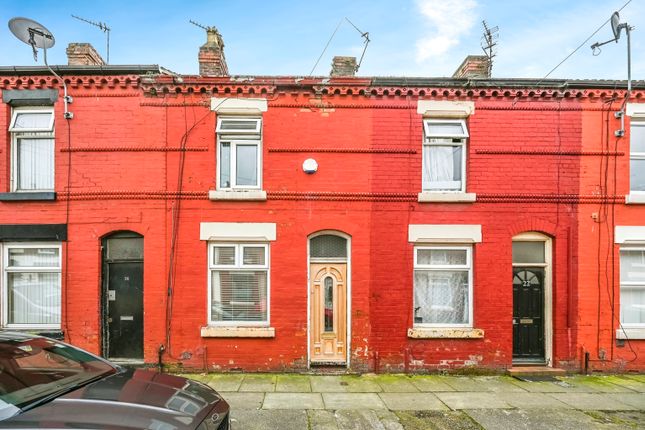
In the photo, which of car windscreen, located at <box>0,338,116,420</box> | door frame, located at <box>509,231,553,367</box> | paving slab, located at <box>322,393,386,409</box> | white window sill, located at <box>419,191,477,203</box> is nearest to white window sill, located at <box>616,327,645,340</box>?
door frame, located at <box>509,231,553,367</box>

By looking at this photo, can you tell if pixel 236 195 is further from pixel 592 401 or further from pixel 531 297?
pixel 592 401

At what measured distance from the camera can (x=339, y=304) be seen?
7754 mm

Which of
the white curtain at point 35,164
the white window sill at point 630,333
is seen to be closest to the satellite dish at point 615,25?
the white window sill at point 630,333

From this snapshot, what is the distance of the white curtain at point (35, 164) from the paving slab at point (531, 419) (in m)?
8.83

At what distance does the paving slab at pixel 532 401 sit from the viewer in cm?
602

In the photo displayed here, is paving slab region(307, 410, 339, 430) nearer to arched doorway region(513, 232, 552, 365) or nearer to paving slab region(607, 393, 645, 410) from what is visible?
arched doorway region(513, 232, 552, 365)

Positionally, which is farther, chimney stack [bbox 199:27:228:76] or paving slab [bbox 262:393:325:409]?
chimney stack [bbox 199:27:228:76]

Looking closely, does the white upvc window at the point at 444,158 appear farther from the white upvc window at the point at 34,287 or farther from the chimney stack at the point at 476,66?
the white upvc window at the point at 34,287

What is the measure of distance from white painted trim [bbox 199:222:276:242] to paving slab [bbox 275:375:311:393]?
2.62 meters

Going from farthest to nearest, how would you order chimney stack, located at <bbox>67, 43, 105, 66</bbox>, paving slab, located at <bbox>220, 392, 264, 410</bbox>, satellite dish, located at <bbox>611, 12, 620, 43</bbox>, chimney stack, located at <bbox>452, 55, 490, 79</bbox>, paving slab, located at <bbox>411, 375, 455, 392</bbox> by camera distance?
chimney stack, located at <bbox>452, 55, 490, 79</bbox>, chimney stack, located at <bbox>67, 43, 105, 66</bbox>, satellite dish, located at <bbox>611, 12, 620, 43</bbox>, paving slab, located at <bbox>411, 375, 455, 392</bbox>, paving slab, located at <bbox>220, 392, 264, 410</bbox>

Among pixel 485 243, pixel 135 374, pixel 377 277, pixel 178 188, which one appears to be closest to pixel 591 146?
pixel 485 243

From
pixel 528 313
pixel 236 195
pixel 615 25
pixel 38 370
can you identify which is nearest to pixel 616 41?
pixel 615 25

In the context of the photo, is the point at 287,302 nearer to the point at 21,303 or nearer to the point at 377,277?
the point at 377,277

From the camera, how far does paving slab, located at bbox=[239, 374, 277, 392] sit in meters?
6.61
